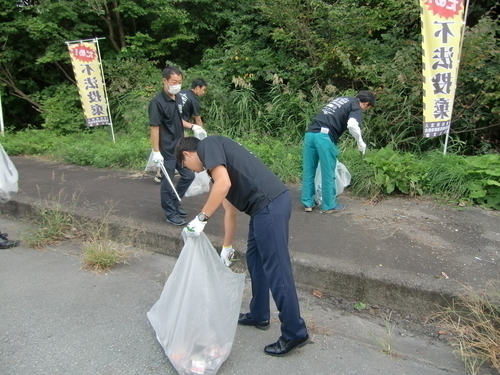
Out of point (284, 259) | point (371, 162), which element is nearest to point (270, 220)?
point (284, 259)

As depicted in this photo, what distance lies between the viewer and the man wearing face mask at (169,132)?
3.95m

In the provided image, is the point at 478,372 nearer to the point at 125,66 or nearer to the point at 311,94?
the point at 311,94

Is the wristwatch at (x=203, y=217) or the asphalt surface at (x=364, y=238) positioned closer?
the wristwatch at (x=203, y=217)

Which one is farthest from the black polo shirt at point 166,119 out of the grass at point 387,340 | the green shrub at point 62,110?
the green shrub at point 62,110

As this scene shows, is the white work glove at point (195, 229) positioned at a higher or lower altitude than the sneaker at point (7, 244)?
higher

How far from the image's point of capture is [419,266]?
3.20m

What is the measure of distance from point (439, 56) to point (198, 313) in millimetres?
4445

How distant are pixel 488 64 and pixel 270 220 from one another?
5.59m

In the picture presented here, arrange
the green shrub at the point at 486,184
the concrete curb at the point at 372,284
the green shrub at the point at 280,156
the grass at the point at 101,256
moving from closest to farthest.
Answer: the concrete curb at the point at 372,284 < the grass at the point at 101,256 < the green shrub at the point at 486,184 < the green shrub at the point at 280,156

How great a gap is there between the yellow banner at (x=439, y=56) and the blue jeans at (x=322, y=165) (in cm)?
176

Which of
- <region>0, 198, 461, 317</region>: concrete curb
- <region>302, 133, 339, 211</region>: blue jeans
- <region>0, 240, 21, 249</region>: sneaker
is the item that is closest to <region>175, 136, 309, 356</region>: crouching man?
<region>0, 198, 461, 317</region>: concrete curb

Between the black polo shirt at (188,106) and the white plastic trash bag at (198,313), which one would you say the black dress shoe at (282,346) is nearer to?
the white plastic trash bag at (198,313)

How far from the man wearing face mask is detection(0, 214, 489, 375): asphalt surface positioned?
93cm

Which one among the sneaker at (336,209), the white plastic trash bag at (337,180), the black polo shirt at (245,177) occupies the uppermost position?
the black polo shirt at (245,177)
